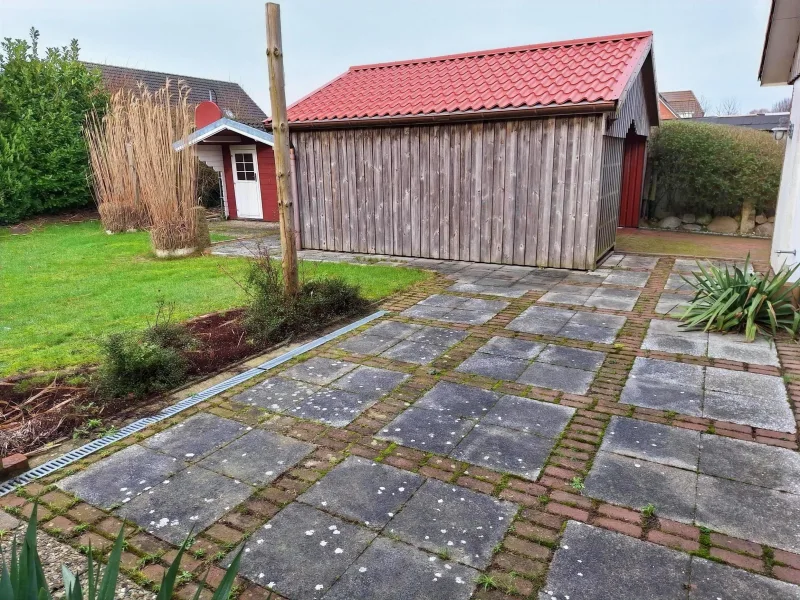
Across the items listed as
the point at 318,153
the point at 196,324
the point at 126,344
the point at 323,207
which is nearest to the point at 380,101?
the point at 318,153

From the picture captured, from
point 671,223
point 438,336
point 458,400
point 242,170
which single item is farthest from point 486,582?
point 242,170

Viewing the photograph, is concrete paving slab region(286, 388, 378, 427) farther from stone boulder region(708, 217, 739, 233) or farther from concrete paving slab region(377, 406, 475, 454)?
stone boulder region(708, 217, 739, 233)

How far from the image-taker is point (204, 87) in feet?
75.2

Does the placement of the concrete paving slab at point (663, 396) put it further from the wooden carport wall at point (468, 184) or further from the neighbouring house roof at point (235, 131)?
the neighbouring house roof at point (235, 131)

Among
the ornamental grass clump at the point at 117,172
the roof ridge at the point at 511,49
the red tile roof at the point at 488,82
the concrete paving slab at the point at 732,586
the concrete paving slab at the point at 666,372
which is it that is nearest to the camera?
the concrete paving slab at the point at 732,586

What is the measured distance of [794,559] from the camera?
7.29 ft

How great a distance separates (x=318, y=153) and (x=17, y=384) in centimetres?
648

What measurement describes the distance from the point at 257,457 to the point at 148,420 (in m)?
0.96

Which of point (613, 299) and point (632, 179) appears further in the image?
point (632, 179)

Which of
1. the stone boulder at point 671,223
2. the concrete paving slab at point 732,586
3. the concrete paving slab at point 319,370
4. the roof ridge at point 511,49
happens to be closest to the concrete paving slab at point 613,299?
the concrete paving slab at point 319,370

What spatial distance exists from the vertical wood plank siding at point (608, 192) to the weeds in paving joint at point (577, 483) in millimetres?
5629

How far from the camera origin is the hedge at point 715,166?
35.5 feet

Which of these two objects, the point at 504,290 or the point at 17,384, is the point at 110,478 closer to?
the point at 17,384

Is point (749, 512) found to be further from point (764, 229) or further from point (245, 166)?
point (245, 166)
